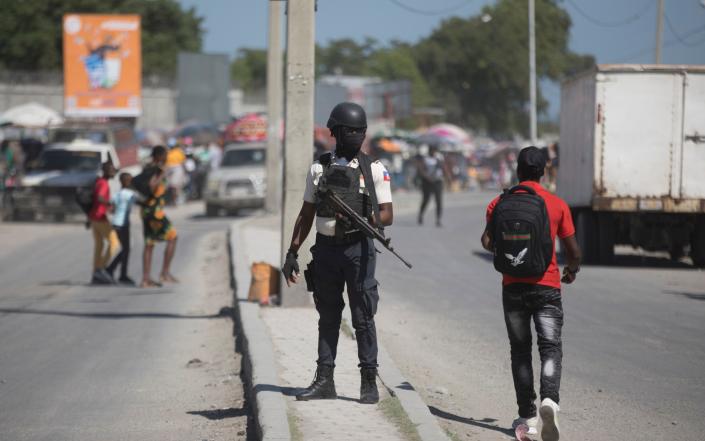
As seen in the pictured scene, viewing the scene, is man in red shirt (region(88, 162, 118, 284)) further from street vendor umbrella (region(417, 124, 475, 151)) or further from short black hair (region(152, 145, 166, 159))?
street vendor umbrella (region(417, 124, 475, 151))

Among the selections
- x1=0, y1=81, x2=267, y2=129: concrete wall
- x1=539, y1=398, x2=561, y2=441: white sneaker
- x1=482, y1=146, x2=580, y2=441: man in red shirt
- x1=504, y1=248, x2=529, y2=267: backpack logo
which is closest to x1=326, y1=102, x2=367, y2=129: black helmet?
x1=482, y1=146, x2=580, y2=441: man in red shirt

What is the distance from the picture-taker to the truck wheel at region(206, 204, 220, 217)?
105 ft

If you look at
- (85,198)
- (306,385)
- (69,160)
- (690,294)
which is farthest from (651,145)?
Result: (69,160)

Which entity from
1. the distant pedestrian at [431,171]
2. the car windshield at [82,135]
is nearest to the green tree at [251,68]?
the car windshield at [82,135]

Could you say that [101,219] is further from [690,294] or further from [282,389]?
[282,389]

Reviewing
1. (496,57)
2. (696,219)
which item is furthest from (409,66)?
(696,219)

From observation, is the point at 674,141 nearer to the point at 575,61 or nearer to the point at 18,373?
the point at 18,373

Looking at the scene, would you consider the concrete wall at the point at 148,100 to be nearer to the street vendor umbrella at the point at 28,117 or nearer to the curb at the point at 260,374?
the street vendor umbrella at the point at 28,117

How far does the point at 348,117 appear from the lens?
22.6 feet

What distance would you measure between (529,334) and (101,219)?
10.5m

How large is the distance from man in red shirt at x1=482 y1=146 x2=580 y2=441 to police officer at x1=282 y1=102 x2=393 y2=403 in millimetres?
753

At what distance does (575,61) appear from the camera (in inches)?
3460

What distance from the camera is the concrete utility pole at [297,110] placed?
11.7 metres

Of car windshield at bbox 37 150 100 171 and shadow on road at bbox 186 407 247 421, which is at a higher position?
car windshield at bbox 37 150 100 171
